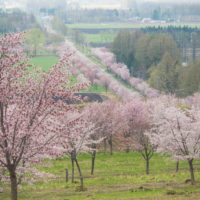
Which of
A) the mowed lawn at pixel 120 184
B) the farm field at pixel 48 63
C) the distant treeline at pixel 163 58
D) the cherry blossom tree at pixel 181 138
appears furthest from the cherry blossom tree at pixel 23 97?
the farm field at pixel 48 63

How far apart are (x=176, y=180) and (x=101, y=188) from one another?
5.22 meters

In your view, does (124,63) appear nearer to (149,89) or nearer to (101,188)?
(149,89)

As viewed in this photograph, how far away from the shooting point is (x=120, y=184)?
29766mm

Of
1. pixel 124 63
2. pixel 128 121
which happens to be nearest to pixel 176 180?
pixel 128 121

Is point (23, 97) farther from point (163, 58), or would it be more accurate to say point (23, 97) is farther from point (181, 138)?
point (163, 58)

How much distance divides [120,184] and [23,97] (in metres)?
14.8

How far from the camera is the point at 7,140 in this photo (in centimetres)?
1644

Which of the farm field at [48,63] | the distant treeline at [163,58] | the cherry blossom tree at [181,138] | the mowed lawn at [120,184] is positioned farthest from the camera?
the farm field at [48,63]

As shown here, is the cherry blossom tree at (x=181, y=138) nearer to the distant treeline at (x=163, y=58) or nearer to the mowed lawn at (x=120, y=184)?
the mowed lawn at (x=120, y=184)

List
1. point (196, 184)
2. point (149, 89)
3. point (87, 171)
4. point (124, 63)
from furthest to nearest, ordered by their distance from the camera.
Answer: point (124, 63), point (149, 89), point (87, 171), point (196, 184)

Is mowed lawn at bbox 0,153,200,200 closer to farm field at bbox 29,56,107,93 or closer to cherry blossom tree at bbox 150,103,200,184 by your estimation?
cherry blossom tree at bbox 150,103,200,184

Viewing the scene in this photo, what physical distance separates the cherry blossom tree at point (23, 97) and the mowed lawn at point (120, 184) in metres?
3.27

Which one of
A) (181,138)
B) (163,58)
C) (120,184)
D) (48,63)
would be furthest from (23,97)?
(48,63)

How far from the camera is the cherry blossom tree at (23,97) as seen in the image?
1601cm
